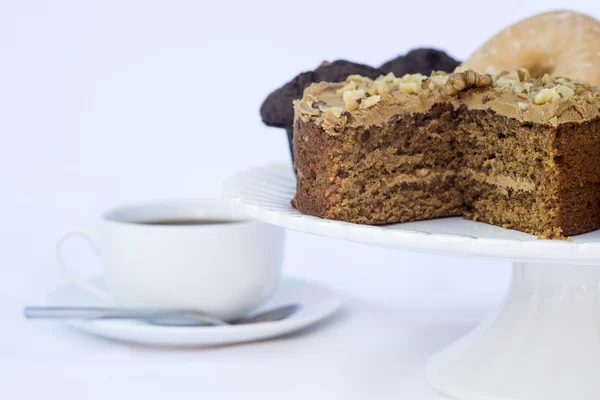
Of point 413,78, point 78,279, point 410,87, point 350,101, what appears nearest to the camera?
point 350,101

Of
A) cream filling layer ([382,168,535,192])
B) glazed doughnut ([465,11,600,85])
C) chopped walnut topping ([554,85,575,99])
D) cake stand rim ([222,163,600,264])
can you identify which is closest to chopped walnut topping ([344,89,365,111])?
cream filling layer ([382,168,535,192])

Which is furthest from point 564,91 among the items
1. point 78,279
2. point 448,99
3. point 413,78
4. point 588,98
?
point 78,279

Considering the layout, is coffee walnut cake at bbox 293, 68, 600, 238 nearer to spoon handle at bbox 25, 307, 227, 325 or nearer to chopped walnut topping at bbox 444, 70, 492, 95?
chopped walnut topping at bbox 444, 70, 492, 95

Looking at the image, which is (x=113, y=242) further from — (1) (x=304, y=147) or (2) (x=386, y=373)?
(2) (x=386, y=373)

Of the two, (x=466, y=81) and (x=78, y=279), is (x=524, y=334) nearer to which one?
(x=466, y=81)

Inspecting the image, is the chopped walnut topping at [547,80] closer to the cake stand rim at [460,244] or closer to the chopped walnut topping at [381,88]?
the chopped walnut topping at [381,88]
